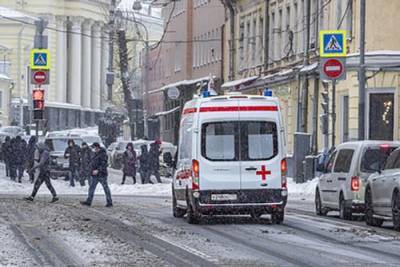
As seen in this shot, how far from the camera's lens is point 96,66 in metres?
150

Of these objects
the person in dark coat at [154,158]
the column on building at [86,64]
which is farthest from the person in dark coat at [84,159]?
the column on building at [86,64]

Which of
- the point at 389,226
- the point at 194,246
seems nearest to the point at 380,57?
the point at 389,226

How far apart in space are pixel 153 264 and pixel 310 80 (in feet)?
114

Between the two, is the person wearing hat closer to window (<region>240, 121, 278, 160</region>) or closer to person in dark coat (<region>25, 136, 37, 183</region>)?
person in dark coat (<region>25, 136, 37, 183</region>)

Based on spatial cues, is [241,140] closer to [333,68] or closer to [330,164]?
[330,164]

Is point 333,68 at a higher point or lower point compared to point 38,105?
higher

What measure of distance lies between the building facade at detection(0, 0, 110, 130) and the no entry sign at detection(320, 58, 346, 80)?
86.8 metres

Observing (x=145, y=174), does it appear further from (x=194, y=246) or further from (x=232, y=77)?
(x=194, y=246)

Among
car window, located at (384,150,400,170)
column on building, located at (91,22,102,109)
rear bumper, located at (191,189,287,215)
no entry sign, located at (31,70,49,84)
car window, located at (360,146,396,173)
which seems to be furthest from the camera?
column on building, located at (91,22,102,109)

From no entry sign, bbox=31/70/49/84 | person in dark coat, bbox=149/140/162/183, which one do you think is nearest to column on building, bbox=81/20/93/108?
person in dark coat, bbox=149/140/162/183

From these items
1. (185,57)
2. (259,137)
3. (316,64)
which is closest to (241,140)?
(259,137)

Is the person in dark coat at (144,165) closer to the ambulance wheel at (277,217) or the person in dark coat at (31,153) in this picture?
the person in dark coat at (31,153)

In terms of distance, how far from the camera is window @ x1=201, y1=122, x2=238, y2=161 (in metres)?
25.2

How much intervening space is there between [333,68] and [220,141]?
14.2m
